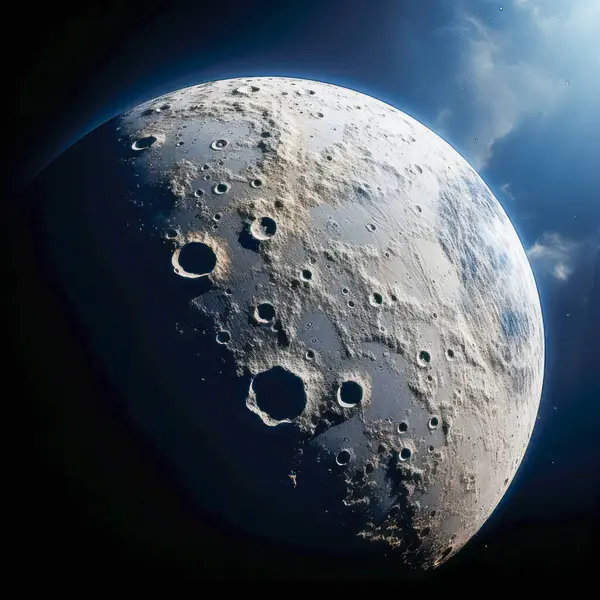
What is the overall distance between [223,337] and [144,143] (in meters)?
1.67

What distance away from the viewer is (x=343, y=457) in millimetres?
2713

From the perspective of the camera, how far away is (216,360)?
260cm

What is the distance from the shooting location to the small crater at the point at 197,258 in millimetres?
2775

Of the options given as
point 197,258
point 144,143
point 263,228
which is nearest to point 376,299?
point 263,228

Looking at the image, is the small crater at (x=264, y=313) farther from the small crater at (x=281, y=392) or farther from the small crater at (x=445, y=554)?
the small crater at (x=445, y=554)

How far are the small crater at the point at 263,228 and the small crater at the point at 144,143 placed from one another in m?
1.11

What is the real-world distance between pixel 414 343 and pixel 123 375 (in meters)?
1.79

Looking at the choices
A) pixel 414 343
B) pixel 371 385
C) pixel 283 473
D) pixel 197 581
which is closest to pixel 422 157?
pixel 414 343

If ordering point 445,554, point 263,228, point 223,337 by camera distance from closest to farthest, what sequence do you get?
1. point 223,337
2. point 263,228
3. point 445,554

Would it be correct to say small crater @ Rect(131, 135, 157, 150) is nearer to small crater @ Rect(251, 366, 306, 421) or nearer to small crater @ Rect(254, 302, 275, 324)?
small crater @ Rect(254, 302, 275, 324)

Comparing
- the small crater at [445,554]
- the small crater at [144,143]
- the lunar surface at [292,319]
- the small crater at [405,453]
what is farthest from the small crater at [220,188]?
the small crater at [445,554]

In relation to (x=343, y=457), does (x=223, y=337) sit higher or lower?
higher

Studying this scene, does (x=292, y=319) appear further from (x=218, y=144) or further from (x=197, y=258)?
(x=218, y=144)

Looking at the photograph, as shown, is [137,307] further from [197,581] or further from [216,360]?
[197,581]
